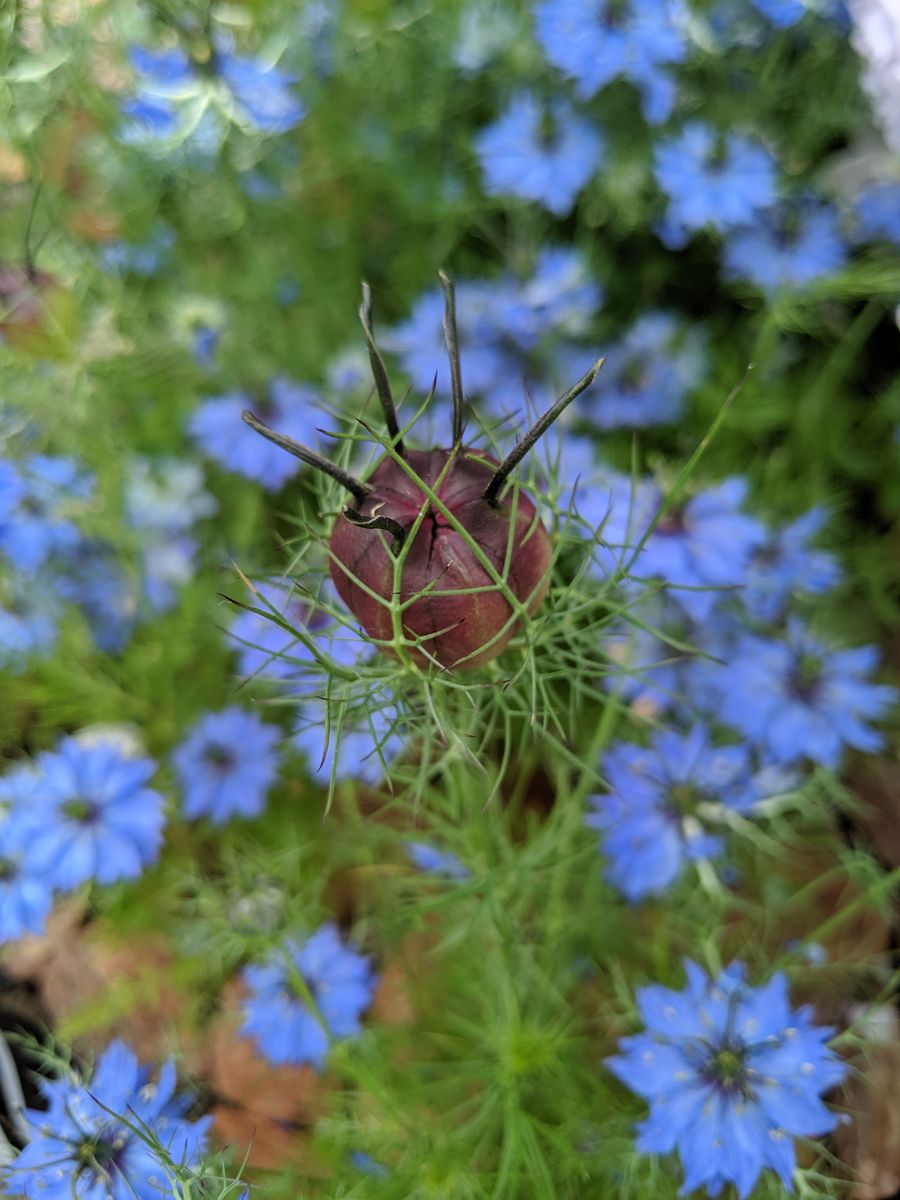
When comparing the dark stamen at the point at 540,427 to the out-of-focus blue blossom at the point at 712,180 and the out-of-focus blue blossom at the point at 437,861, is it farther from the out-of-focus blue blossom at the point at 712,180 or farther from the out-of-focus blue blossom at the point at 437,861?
the out-of-focus blue blossom at the point at 712,180

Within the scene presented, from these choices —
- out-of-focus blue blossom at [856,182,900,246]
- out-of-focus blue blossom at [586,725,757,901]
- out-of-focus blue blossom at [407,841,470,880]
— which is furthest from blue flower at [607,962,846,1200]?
out-of-focus blue blossom at [856,182,900,246]

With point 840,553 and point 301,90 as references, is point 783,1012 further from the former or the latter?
point 301,90

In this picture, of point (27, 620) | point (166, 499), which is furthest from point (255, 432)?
point (27, 620)

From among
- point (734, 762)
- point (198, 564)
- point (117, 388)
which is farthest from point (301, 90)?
point (734, 762)

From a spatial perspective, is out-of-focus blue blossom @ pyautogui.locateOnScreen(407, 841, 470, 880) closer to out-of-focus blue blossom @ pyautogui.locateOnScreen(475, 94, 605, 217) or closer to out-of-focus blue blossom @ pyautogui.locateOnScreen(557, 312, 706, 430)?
out-of-focus blue blossom @ pyautogui.locateOnScreen(557, 312, 706, 430)

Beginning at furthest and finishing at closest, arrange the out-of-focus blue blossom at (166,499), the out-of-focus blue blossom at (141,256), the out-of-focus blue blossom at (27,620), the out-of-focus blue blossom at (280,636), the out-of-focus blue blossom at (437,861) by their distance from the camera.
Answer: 1. the out-of-focus blue blossom at (141,256)
2. the out-of-focus blue blossom at (166,499)
3. the out-of-focus blue blossom at (27,620)
4. the out-of-focus blue blossom at (437,861)
5. the out-of-focus blue blossom at (280,636)

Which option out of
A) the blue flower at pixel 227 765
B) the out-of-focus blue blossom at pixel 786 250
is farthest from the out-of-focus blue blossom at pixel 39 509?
the out-of-focus blue blossom at pixel 786 250

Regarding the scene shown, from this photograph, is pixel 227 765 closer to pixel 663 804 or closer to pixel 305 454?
pixel 663 804
